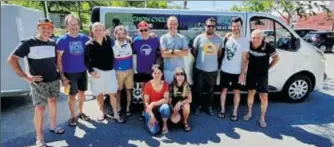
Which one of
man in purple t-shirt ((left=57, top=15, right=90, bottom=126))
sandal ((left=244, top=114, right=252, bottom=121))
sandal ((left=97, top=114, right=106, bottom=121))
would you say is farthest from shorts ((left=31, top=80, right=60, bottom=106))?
sandal ((left=244, top=114, right=252, bottom=121))

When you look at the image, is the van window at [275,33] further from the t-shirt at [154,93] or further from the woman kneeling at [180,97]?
the t-shirt at [154,93]

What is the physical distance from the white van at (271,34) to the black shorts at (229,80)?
24.5 inches

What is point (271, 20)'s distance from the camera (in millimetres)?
6355

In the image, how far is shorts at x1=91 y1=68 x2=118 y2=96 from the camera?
5195mm

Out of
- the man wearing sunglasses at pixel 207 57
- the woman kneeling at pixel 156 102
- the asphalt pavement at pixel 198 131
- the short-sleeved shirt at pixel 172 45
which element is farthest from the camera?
the man wearing sunglasses at pixel 207 57

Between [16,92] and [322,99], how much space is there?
234 inches

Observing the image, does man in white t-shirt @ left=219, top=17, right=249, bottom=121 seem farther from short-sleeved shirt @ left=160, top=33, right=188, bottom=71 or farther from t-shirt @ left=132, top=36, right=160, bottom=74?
t-shirt @ left=132, top=36, right=160, bottom=74

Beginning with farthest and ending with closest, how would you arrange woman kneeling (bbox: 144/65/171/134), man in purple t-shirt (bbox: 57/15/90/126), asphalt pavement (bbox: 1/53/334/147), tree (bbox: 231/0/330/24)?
tree (bbox: 231/0/330/24), woman kneeling (bbox: 144/65/171/134), man in purple t-shirt (bbox: 57/15/90/126), asphalt pavement (bbox: 1/53/334/147)

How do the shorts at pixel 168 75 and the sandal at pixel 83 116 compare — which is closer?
the shorts at pixel 168 75

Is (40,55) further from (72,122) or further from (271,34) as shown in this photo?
(271,34)

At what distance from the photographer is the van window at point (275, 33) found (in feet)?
20.6

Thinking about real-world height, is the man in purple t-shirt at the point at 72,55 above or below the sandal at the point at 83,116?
above

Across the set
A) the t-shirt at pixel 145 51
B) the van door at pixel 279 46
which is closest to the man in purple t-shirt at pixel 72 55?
the t-shirt at pixel 145 51

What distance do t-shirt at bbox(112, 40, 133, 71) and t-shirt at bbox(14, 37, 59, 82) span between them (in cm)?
100
